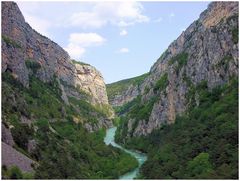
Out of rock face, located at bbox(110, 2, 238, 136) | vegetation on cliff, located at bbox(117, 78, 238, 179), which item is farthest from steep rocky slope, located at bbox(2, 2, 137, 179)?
rock face, located at bbox(110, 2, 238, 136)

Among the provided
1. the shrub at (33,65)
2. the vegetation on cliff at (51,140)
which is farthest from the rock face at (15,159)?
the shrub at (33,65)

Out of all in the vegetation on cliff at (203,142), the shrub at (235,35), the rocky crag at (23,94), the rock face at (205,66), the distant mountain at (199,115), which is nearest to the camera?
the rocky crag at (23,94)

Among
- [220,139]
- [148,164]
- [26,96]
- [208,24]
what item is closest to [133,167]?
[148,164]

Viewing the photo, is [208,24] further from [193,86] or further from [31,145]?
[31,145]

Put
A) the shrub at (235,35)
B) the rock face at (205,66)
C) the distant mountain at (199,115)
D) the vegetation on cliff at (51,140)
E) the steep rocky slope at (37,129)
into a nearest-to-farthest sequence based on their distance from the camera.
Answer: the steep rocky slope at (37,129), the vegetation on cliff at (51,140), the distant mountain at (199,115), the shrub at (235,35), the rock face at (205,66)

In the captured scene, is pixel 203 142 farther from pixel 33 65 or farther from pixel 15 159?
pixel 33 65

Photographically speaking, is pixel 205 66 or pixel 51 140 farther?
pixel 205 66

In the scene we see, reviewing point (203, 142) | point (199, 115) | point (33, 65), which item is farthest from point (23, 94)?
point (203, 142)

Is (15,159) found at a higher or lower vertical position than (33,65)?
lower

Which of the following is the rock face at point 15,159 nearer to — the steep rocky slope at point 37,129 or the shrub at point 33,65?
the steep rocky slope at point 37,129

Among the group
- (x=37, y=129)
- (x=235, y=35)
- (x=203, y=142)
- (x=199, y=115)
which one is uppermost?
(x=235, y=35)

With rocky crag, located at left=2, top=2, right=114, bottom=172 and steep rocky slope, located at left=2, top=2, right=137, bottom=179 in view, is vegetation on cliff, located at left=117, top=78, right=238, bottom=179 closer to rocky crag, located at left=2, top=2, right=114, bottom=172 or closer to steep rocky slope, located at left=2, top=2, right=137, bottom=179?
steep rocky slope, located at left=2, top=2, right=137, bottom=179
